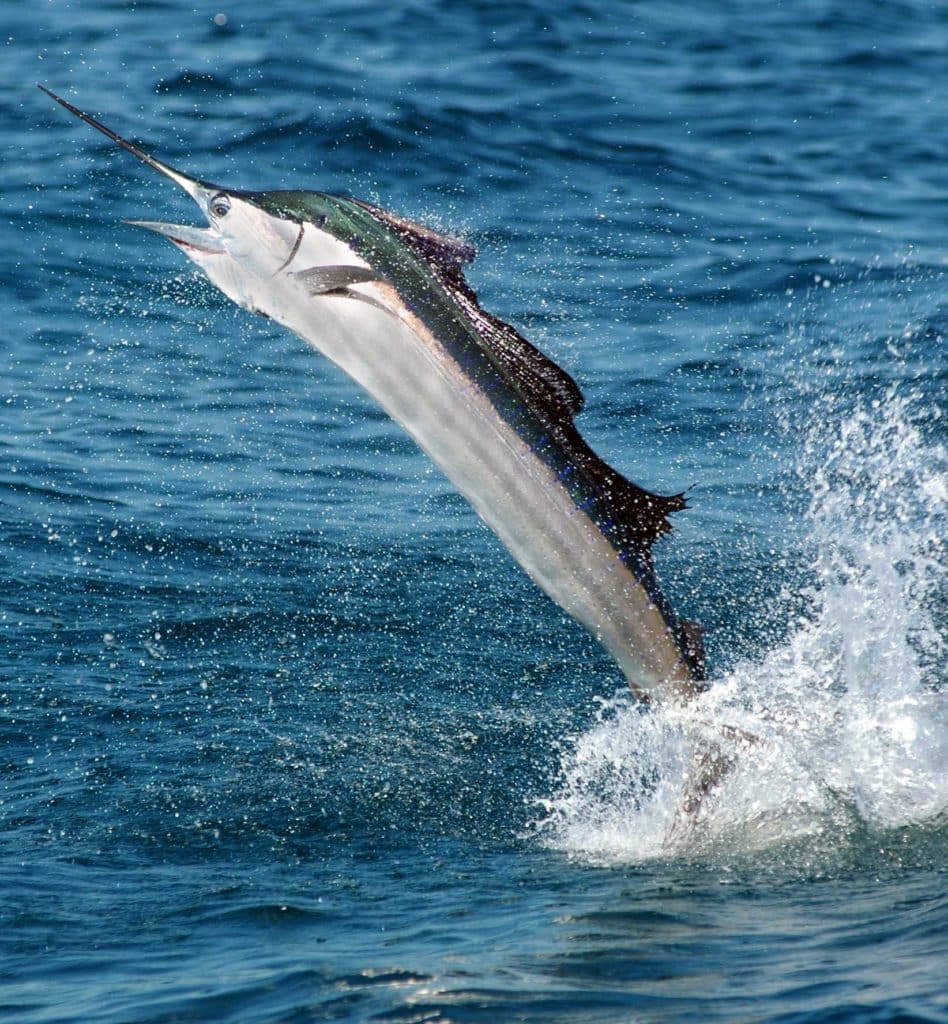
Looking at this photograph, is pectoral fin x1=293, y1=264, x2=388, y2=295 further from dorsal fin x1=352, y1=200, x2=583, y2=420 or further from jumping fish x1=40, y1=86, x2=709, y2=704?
dorsal fin x1=352, y1=200, x2=583, y2=420

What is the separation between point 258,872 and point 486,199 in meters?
9.14

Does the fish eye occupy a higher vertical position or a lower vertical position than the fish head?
higher

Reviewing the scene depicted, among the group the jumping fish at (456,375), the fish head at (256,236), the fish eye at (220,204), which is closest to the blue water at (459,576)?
the jumping fish at (456,375)

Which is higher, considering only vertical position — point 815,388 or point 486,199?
point 486,199

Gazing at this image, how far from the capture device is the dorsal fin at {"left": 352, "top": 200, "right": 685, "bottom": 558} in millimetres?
4758

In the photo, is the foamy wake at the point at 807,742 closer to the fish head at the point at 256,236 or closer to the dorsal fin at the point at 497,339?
the dorsal fin at the point at 497,339

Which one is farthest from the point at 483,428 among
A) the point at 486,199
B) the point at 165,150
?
the point at 165,150

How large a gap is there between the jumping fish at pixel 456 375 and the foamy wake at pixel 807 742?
54cm

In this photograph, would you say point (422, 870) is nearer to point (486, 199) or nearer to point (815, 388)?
point (815, 388)

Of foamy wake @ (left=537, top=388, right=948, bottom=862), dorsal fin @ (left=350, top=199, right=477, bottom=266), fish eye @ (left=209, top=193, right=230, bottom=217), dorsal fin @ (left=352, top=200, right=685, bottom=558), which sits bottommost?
foamy wake @ (left=537, top=388, right=948, bottom=862)

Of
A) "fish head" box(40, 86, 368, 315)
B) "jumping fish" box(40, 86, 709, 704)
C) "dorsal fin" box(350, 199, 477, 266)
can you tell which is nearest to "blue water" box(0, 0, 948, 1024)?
"jumping fish" box(40, 86, 709, 704)

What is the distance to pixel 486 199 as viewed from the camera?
13.4 meters

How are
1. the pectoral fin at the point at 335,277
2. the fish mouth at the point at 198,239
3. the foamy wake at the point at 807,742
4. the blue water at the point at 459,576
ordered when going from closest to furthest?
the blue water at the point at 459,576, the pectoral fin at the point at 335,277, the fish mouth at the point at 198,239, the foamy wake at the point at 807,742

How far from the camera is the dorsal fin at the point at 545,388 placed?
476cm
